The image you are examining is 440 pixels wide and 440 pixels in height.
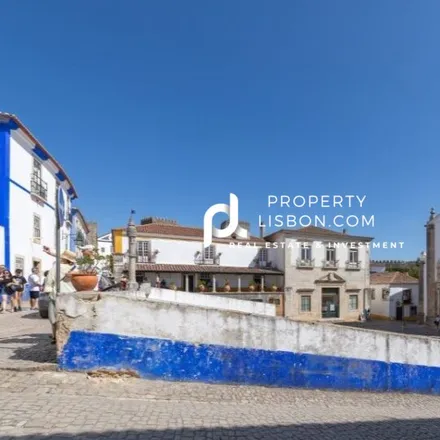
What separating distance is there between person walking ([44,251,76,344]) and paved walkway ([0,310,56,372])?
0.38m

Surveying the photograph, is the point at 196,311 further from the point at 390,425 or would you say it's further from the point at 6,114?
the point at 6,114

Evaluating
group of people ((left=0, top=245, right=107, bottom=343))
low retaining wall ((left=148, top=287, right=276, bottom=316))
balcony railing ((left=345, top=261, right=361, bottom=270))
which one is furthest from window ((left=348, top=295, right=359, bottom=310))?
group of people ((left=0, top=245, right=107, bottom=343))

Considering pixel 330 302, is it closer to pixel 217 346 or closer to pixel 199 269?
pixel 199 269

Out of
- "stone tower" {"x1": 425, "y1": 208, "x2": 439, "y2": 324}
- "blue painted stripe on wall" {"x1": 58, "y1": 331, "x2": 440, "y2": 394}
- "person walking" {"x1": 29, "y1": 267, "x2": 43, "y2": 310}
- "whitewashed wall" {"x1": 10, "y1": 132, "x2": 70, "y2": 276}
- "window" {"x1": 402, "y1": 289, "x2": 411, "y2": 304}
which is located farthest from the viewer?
"window" {"x1": 402, "y1": 289, "x2": 411, "y2": 304}

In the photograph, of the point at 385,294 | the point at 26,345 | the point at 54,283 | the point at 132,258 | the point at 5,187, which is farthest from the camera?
the point at 385,294

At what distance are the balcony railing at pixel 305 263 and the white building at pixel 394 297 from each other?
8905 mm

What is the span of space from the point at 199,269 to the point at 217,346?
933 inches

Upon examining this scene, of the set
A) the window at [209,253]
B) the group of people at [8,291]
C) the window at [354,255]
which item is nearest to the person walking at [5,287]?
the group of people at [8,291]

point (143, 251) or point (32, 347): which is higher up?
point (143, 251)

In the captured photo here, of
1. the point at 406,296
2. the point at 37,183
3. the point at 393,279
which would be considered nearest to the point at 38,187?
the point at 37,183

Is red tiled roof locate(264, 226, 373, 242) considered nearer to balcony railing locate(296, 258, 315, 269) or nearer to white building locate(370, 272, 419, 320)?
balcony railing locate(296, 258, 315, 269)

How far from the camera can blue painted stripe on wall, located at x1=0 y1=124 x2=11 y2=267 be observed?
15141 millimetres

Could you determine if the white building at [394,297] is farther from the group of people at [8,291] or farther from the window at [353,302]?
the group of people at [8,291]

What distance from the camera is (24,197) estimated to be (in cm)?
1698
